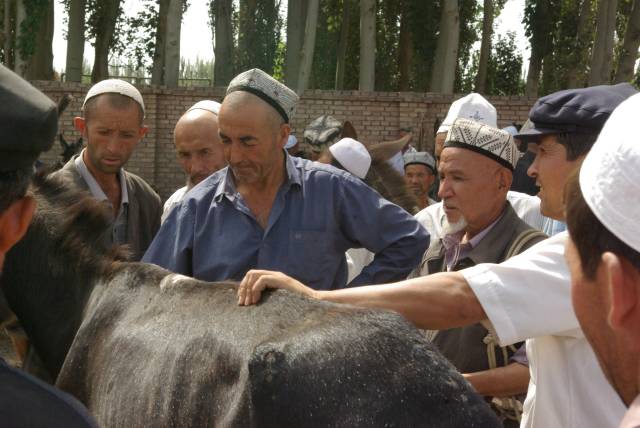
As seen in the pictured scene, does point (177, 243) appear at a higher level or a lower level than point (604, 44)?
lower

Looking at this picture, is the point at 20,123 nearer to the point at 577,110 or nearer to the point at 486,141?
the point at 577,110

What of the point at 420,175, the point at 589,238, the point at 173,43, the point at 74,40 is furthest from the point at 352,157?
the point at 74,40

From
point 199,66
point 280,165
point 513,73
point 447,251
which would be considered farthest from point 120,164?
point 199,66

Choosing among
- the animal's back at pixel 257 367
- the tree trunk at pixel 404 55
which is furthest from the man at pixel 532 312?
the tree trunk at pixel 404 55

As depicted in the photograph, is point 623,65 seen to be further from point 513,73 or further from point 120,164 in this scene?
point 120,164

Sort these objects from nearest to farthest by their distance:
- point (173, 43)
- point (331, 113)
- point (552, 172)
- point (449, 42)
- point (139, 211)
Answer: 1. point (552, 172)
2. point (139, 211)
3. point (331, 113)
4. point (173, 43)
5. point (449, 42)

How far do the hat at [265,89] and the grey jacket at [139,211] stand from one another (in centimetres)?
123

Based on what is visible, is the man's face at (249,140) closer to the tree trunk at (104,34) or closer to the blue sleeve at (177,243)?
the blue sleeve at (177,243)

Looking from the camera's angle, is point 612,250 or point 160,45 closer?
point 612,250

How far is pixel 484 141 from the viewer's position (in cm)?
373

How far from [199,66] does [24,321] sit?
117 ft

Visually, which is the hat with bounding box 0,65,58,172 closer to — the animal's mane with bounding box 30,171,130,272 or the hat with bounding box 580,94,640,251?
the hat with bounding box 580,94,640,251

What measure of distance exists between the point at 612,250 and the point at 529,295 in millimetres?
1302

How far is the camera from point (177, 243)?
3.61 metres
